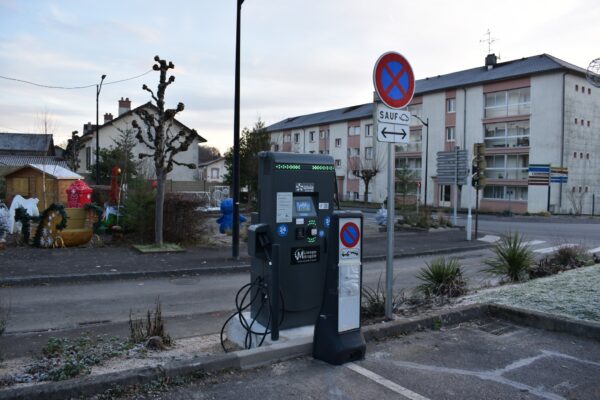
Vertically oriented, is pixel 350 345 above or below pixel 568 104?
below

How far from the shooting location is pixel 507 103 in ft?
143

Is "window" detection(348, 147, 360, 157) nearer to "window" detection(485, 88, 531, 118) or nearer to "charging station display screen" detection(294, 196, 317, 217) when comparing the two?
"window" detection(485, 88, 531, 118)

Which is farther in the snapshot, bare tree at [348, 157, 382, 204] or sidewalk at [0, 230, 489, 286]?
bare tree at [348, 157, 382, 204]

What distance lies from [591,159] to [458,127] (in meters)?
11.2

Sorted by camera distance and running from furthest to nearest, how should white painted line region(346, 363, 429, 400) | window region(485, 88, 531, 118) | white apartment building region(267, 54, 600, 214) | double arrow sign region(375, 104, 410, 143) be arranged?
window region(485, 88, 531, 118) → white apartment building region(267, 54, 600, 214) → double arrow sign region(375, 104, 410, 143) → white painted line region(346, 363, 429, 400)

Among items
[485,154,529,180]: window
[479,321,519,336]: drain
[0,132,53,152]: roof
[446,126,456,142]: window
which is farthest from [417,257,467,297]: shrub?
[0,132,53,152]: roof

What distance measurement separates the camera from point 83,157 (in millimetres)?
66625

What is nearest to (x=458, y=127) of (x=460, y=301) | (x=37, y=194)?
(x=37, y=194)

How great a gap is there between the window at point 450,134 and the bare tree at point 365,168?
825cm

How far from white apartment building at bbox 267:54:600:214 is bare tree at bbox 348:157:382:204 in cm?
391

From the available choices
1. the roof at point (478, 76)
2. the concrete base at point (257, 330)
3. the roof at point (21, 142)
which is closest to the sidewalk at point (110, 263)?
the concrete base at point (257, 330)

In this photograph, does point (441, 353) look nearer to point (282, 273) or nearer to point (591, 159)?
point (282, 273)

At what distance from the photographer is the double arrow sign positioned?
5703 mm

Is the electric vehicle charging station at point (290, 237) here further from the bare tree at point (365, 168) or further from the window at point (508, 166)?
the bare tree at point (365, 168)
